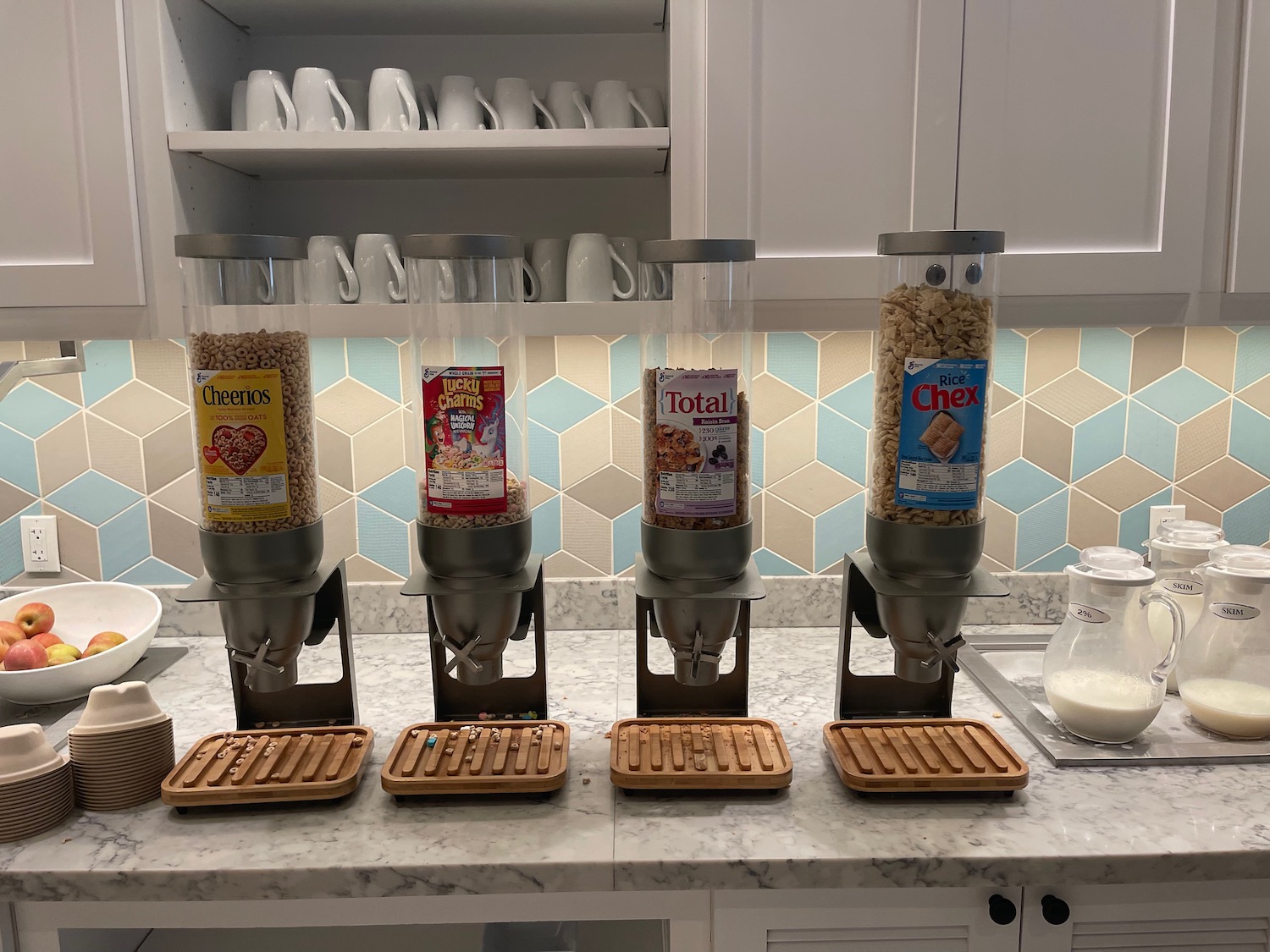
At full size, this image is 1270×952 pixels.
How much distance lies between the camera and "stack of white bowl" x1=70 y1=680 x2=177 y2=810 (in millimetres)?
1141

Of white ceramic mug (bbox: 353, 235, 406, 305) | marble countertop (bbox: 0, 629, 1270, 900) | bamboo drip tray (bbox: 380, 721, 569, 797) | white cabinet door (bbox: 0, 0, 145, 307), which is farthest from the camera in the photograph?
white ceramic mug (bbox: 353, 235, 406, 305)

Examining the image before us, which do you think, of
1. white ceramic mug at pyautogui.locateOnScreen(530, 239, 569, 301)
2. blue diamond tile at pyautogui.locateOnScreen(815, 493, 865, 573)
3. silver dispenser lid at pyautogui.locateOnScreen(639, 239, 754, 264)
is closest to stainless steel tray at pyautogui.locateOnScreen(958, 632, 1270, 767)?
blue diamond tile at pyautogui.locateOnScreen(815, 493, 865, 573)

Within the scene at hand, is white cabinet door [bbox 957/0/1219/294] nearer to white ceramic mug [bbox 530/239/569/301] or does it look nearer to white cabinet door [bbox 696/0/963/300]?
white cabinet door [bbox 696/0/963/300]

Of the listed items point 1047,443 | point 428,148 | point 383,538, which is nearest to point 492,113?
point 428,148

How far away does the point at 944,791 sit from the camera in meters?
1.15

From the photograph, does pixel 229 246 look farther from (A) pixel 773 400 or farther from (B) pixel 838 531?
(B) pixel 838 531

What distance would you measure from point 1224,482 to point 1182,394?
0.19m

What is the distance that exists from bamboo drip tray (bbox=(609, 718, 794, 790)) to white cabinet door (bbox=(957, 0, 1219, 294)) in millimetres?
709

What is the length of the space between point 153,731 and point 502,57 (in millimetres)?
1150

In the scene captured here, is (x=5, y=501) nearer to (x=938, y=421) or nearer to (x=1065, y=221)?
(x=938, y=421)

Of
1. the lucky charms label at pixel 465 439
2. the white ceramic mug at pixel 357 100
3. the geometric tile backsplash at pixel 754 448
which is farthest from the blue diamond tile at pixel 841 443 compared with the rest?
the white ceramic mug at pixel 357 100

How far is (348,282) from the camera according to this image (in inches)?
Answer: 53.8

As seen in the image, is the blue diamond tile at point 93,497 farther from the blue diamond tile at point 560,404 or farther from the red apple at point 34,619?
the blue diamond tile at point 560,404

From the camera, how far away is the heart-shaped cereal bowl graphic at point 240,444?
3.61 feet
